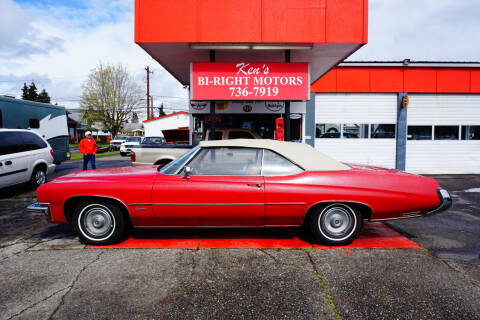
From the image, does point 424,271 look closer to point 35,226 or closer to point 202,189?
point 202,189

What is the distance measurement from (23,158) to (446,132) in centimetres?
1450

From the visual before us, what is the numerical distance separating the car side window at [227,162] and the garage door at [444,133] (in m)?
10.4

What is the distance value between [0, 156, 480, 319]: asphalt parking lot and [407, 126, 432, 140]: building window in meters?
8.73

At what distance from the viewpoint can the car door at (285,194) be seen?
354 cm

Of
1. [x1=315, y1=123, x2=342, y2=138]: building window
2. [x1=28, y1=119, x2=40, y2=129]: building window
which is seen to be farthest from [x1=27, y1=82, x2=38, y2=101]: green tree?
[x1=315, y1=123, x2=342, y2=138]: building window

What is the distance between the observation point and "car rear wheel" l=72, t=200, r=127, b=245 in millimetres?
3645

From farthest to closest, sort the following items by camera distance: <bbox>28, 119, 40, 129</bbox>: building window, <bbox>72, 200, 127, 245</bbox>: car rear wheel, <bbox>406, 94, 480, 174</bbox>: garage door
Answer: <bbox>406, 94, 480, 174</bbox>: garage door, <bbox>28, 119, 40, 129</bbox>: building window, <bbox>72, 200, 127, 245</bbox>: car rear wheel

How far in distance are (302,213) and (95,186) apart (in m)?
2.56

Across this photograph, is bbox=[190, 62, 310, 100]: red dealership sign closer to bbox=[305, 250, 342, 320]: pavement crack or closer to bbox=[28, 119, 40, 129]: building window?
bbox=[305, 250, 342, 320]: pavement crack

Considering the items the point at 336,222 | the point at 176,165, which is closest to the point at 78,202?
the point at 176,165

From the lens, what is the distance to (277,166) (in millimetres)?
3721

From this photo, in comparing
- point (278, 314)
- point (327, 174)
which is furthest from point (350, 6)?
point (278, 314)

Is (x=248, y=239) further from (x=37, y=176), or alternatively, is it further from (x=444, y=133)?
(x=444, y=133)

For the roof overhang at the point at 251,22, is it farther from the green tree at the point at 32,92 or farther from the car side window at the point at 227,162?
the green tree at the point at 32,92
